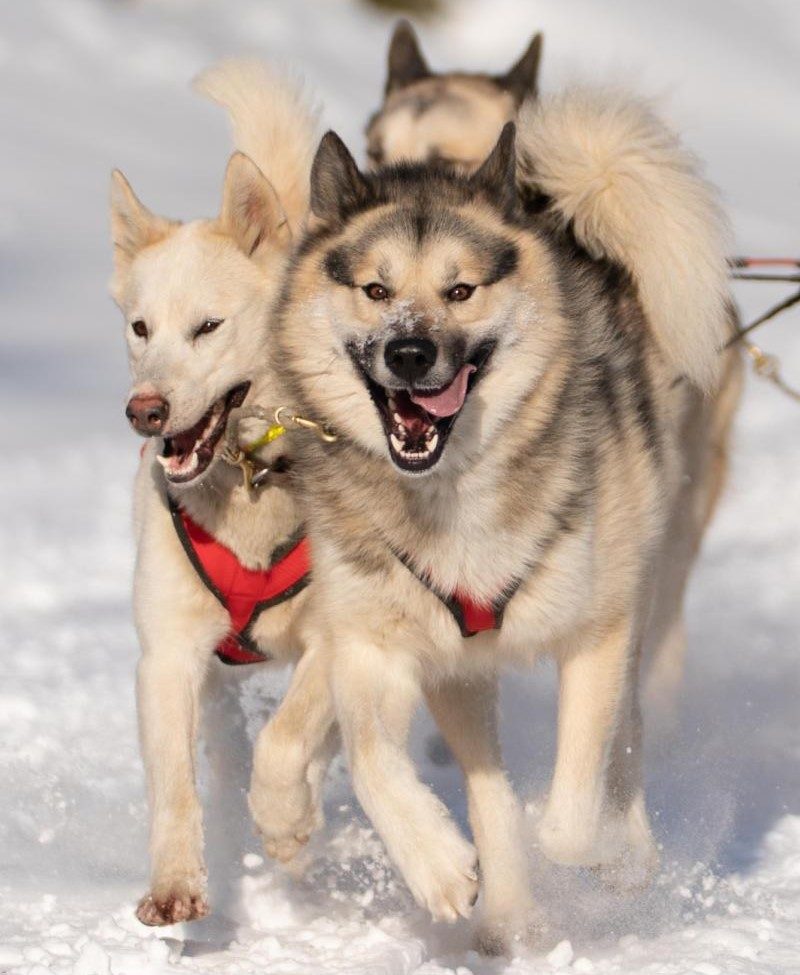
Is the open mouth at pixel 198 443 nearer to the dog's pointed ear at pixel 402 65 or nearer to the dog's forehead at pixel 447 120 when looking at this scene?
the dog's forehead at pixel 447 120

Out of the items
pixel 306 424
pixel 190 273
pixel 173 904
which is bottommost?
pixel 173 904

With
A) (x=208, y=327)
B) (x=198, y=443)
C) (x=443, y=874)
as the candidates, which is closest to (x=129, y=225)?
(x=208, y=327)

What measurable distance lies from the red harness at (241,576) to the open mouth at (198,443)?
0.67ft

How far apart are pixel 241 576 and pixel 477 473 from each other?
665 mm

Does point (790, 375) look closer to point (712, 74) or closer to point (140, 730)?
point (140, 730)

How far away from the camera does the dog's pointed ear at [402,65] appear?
7.26m

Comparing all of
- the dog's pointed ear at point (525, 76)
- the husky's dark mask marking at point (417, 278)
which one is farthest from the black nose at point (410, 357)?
the dog's pointed ear at point (525, 76)

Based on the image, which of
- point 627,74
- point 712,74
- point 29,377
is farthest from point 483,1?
point 627,74

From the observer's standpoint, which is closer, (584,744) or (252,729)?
(584,744)

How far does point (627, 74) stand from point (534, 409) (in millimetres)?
1314

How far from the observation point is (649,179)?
3980 millimetres

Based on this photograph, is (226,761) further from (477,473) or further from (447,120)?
(447,120)

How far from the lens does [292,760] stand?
12.0ft

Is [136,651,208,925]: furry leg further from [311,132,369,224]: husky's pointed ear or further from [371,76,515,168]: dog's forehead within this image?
[371,76,515,168]: dog's forehead
